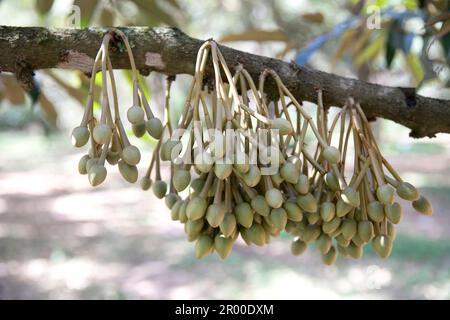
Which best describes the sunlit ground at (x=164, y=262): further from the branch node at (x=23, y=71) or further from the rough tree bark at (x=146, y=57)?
the branch node at (x=23, y=71)

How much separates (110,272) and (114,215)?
2319 mm

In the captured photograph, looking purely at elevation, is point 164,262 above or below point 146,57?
below

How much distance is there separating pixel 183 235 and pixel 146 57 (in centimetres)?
479

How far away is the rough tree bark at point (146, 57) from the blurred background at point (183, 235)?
2.15 ft

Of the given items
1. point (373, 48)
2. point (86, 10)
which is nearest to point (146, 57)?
point (86, 10)

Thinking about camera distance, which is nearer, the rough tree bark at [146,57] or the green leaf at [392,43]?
the rough tree bark at [146,57]

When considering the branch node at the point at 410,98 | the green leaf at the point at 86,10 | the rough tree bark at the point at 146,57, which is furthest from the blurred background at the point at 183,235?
the rough tree bark at the point at 146,57

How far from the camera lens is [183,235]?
561 cm

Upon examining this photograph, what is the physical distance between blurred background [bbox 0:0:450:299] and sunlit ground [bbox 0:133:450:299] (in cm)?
1

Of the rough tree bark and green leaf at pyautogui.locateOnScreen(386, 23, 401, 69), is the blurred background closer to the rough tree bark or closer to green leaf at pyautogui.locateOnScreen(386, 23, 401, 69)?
green leaf at pyautogui.locateOnScreen(386, 23, 401, 69)

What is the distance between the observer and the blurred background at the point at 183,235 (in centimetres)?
201

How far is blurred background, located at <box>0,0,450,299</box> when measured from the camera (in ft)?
6.59

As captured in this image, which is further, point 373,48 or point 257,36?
point 373,48

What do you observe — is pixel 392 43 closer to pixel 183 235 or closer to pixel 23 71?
pixel 23 71
